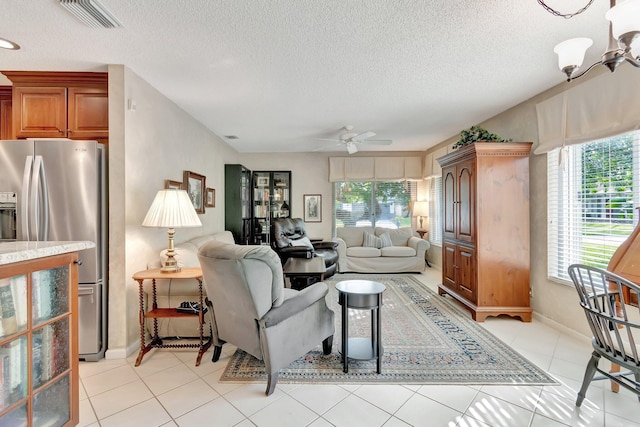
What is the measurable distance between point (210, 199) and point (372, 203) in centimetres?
343

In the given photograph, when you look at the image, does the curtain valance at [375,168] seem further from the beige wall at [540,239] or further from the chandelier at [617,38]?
the chandelier at [617,38]

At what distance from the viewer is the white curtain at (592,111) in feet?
7.35

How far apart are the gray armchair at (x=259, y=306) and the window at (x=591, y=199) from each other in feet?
8.49

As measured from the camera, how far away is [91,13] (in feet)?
5.74

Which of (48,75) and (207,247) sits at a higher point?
(48,75)

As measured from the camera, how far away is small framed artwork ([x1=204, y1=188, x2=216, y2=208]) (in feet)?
14.3

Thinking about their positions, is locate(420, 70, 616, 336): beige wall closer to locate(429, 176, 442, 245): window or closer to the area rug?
the area rug

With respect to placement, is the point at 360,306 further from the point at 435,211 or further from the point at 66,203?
the point at 435,211

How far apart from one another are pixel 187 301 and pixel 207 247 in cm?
91

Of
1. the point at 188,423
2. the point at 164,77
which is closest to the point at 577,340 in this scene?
the point at 188,423

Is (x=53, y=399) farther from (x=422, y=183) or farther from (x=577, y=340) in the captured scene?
(x=422, y=183)

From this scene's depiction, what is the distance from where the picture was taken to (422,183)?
621 cm

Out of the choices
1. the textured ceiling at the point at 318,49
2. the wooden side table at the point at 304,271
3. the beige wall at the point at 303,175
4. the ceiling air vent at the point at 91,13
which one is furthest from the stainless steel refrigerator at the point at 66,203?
the beige wall at the point at 303,175

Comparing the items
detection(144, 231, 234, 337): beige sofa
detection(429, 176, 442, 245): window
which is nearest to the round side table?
detection(144, 231, 234, 337): beige sofa
